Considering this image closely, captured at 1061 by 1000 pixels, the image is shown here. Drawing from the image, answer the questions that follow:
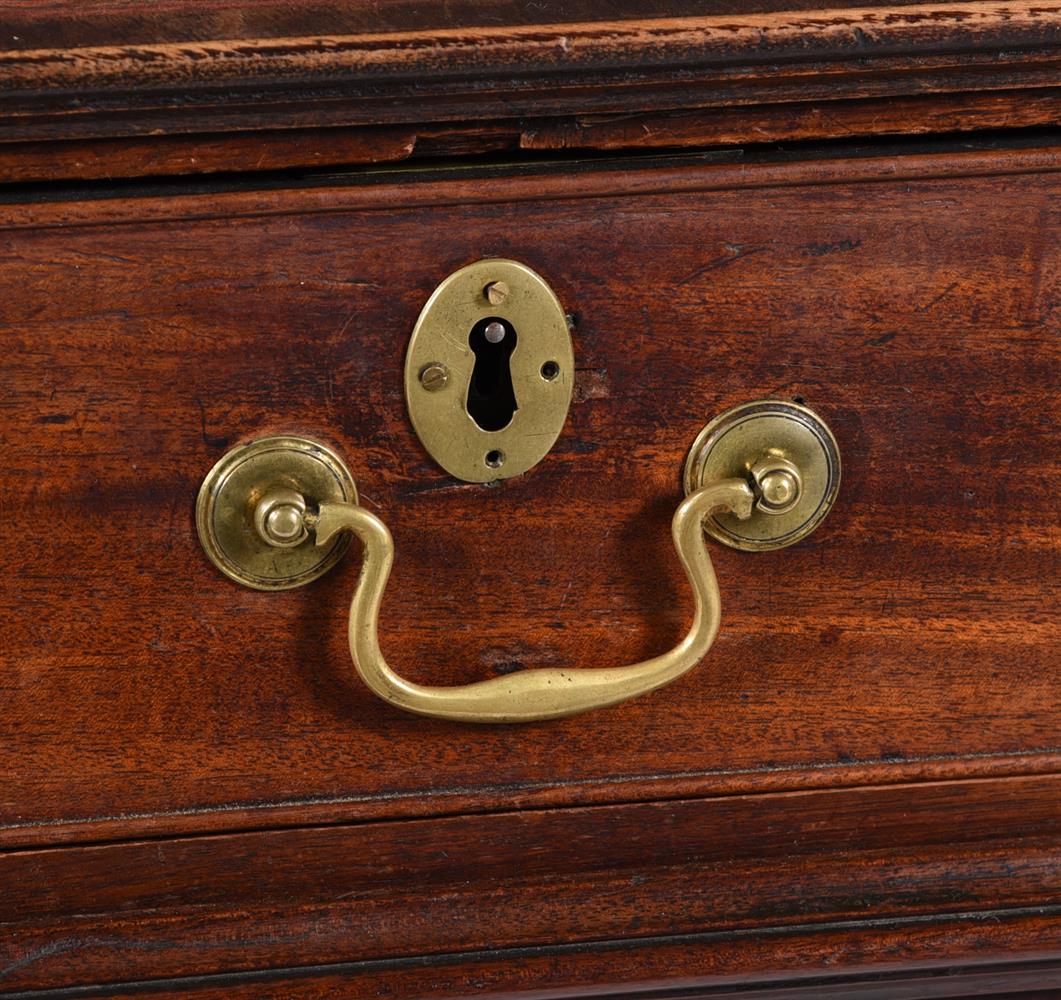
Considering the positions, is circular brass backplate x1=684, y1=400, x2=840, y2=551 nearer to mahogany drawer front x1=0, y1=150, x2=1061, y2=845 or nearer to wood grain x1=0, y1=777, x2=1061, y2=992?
mahogany drawer front x1=0, y1=150, x2=1061, y2=845

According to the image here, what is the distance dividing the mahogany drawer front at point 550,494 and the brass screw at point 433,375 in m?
0.02

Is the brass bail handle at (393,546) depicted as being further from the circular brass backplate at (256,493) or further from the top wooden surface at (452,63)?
the top wooden surface at (452,63)

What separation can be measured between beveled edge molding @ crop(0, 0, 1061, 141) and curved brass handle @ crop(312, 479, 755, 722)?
161mm

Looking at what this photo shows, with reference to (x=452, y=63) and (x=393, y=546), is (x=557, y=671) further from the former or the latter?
(x=452, y=63)

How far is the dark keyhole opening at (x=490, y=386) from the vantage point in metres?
0.58

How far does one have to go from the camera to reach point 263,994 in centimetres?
65

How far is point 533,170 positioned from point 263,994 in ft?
1.30

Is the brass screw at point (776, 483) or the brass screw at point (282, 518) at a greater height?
the brass screw at point (282, 518)

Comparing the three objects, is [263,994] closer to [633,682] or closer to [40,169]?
[633,682]

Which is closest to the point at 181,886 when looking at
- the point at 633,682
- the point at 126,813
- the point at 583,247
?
the point at 126,813

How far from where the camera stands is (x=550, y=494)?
0.60 meters

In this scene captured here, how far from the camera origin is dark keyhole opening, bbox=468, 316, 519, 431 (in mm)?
582

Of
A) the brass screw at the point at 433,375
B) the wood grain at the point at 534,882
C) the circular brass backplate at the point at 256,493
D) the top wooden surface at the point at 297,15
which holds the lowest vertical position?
the wood grain at the point at 534,882

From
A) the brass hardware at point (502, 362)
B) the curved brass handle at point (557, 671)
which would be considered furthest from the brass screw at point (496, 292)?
the curved brass handle at point (557, 671)
